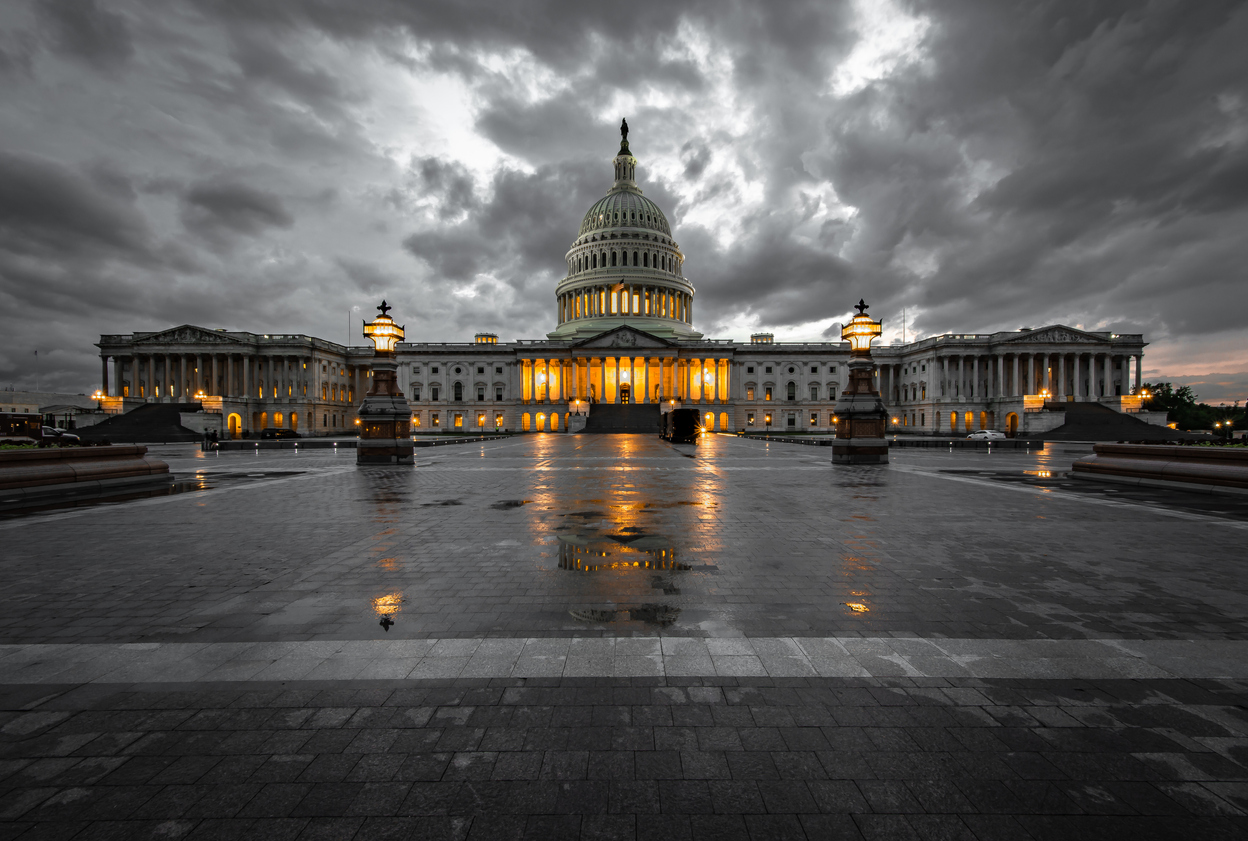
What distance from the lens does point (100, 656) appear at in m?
4.73

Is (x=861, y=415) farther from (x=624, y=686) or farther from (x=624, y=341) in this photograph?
(x=624, y=341)

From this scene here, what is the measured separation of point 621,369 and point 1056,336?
2826 inches

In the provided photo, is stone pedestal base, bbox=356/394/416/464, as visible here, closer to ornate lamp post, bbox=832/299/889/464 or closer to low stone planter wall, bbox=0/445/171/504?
low stone planter wall, bbox=0/445/171/504

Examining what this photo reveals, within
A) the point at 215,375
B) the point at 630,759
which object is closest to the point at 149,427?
the point at 215,375

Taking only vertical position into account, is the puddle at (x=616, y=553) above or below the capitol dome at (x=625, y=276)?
below

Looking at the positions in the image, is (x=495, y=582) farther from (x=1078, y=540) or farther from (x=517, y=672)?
(x=1078, y=540)

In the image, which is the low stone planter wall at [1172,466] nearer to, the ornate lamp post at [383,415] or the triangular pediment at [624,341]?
the ornate lamp post at [383,415]

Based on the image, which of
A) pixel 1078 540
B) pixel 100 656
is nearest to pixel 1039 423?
pixel 1078 540

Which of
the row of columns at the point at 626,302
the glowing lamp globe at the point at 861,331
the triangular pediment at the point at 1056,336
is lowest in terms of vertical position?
the glowing lamp globe at the point at 861,331

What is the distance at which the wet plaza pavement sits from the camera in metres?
2.89

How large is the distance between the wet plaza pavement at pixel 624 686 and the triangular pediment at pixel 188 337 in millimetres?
100695

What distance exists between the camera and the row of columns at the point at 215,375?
9012 cm

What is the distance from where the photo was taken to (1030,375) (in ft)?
286

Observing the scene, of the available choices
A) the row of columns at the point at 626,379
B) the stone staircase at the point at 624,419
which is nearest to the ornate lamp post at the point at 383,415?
the stone staircase at the point at 624,419
